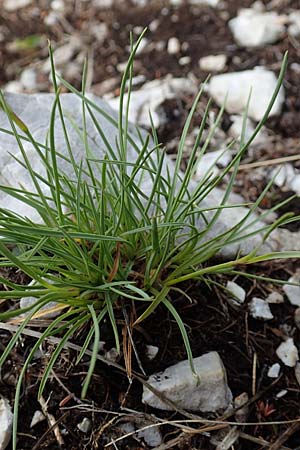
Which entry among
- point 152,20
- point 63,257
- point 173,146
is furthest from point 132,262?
point 152,20

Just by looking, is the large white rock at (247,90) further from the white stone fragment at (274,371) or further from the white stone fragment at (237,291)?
the white stone fragment at (274,371)

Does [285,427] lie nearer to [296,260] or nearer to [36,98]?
[296,260]

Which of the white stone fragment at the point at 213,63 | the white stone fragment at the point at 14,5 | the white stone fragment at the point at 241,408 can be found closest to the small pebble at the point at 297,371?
the white stone fragment at the point at 241,408

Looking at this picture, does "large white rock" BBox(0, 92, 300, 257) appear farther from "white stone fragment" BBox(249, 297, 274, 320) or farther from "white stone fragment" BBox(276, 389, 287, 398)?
"white stone fragment" BBox(276, 389, 287, 398)

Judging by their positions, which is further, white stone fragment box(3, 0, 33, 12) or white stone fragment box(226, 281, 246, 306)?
white stone fragment box(3, 0, 33, 12)

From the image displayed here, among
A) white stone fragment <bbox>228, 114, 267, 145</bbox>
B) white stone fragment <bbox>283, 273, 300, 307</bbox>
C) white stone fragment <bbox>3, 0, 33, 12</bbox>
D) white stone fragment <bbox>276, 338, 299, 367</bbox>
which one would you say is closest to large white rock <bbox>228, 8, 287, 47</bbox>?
white stone fragment <bbox>228, 114, 267, 145</bbox>

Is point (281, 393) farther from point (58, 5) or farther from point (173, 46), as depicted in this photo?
point (58, 5)
